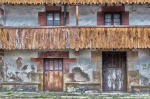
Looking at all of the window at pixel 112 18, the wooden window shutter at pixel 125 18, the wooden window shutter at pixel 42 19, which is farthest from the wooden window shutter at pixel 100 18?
the wooden window shutter at pixel 42 19

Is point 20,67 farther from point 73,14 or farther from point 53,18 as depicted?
point 73,14

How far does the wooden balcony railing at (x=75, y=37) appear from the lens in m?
17.0

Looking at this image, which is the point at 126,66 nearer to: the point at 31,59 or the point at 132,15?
the point at 132,15

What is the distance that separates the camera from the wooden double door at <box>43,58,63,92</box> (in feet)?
61.3

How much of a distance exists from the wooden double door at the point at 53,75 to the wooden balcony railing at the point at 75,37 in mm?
1960

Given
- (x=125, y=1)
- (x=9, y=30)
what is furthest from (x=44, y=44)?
(x=125, y=1)

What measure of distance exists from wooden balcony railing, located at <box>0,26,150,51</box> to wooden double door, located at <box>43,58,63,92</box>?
6.43ft

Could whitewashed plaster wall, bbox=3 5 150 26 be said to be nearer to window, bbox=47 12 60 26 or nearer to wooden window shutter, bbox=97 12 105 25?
wooden window shutter, bbox=97 12 105 25

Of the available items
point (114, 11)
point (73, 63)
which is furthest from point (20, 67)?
point (114, 11)

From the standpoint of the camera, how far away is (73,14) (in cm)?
1902

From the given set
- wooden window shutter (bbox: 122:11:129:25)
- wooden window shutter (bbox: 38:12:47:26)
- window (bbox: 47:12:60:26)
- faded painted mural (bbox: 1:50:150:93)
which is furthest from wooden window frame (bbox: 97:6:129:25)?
wooden window shutter (bbox: 38:12:47:26)

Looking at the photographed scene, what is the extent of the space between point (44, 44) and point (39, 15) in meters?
2.61

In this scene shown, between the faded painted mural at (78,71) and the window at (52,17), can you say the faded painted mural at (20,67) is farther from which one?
the window at (52,17)

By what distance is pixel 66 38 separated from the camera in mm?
17219
